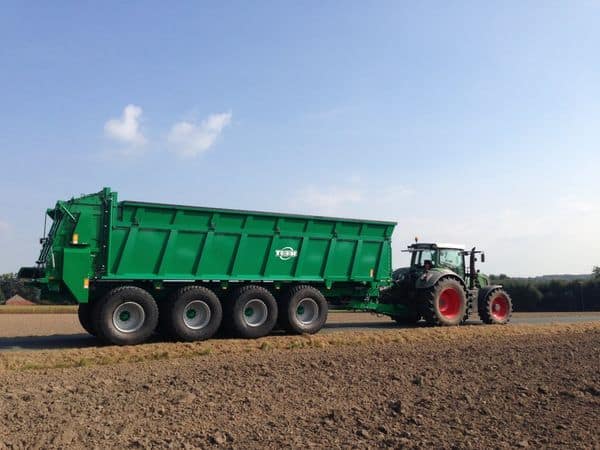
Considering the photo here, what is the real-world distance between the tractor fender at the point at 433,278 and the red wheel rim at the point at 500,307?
1.63m

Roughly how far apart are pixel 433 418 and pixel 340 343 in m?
6.35

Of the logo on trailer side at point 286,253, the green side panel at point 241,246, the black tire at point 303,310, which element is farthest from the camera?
the logo on trailer side at point 286,253

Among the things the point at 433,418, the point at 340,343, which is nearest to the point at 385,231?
the point at 340,343

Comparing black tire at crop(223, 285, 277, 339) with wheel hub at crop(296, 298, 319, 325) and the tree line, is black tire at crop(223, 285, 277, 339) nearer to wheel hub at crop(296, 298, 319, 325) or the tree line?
wheel hub at crop(296, 298, 319, 325)

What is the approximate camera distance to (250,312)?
527 inches

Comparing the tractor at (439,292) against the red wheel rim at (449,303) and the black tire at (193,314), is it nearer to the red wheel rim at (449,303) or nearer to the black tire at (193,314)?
the red wheel rim at (449,303)

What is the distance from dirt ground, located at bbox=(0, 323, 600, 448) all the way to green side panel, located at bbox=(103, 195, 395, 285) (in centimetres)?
270

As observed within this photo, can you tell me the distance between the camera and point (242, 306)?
13086mm

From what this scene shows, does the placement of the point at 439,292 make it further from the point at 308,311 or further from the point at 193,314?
the point at 193,314

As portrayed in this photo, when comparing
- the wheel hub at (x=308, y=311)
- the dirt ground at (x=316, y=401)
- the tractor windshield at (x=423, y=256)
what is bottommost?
the dirt ground at (x=316, y=401)

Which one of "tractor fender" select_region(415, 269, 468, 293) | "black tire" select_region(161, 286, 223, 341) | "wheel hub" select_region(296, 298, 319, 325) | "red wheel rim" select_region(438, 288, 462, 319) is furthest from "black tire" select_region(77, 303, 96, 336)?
"red wheel rim" select_region(438, 288, 462, 319)

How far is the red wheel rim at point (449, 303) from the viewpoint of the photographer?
1631 cm

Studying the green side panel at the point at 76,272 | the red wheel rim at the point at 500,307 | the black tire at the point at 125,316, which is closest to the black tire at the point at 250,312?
the black tire at the point at 125,316

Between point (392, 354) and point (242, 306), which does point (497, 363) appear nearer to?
point (392, 354)
